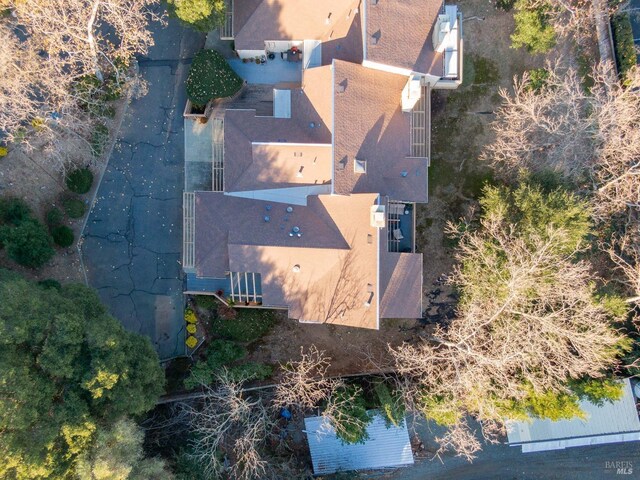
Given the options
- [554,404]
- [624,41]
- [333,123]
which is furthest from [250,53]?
[554,404]

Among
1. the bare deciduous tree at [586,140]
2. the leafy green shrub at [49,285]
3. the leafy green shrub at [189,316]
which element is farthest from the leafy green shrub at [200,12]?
the leafy green shrub at [189,316]

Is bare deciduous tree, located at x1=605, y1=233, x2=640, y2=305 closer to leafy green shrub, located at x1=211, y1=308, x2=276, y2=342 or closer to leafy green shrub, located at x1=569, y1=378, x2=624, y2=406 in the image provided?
leafy green shrub, located at x1=569, y1=378, x2=624, y2=406

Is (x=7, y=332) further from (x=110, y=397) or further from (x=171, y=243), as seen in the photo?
(x=171, y=243)

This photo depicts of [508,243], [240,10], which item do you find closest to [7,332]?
[240,10]

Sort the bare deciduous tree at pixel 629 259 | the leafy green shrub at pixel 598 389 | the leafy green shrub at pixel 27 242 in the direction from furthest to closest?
the leafy green shrub at pixel 27 242
the bare deciduous tree at pixel 629 259
the leafy green shrub at pixel 598 389

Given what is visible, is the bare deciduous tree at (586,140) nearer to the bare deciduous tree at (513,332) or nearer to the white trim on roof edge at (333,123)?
the bare deciduous tree at (513,332)
